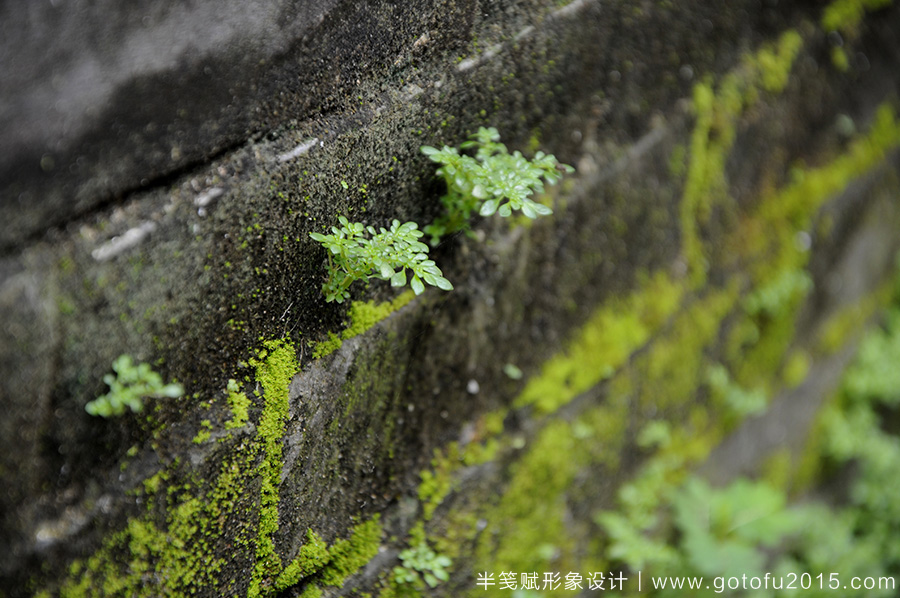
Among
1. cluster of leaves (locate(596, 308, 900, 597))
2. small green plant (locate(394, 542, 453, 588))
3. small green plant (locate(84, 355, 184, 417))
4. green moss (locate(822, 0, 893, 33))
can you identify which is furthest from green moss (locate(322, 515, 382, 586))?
green moss (locate(822, 0, 893, 33))

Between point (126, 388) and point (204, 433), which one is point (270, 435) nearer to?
point (204, 433)

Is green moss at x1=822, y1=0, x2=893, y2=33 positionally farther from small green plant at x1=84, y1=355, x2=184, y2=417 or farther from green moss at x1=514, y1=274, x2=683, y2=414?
Result: small green plant at x1=84, y1=355, x2=184, y2=417

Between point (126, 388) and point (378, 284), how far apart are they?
75 cm

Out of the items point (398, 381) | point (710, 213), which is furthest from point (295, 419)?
point (710, 213)

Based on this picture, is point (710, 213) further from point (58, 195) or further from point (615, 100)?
point (58, 195)

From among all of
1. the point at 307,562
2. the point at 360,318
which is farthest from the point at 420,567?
the point at 360,318

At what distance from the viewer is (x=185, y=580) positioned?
155 centimetres

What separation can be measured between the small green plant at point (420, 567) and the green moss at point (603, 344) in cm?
60

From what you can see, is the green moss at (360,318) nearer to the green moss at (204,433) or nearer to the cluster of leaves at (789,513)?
the green moss at (204,433)

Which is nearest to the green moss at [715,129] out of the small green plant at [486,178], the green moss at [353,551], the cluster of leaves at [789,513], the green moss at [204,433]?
the cluster of leaves at [789,513]

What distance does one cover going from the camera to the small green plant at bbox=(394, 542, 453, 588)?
2.07m

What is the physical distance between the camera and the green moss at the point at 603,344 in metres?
2.39

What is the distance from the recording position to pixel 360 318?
1824 millimetres

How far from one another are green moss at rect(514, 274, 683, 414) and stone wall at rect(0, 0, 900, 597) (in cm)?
1
